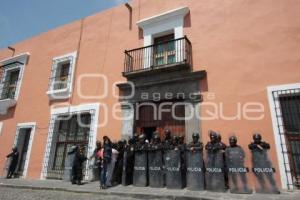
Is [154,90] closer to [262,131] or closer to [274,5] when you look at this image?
[262,131]

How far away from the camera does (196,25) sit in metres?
8.48

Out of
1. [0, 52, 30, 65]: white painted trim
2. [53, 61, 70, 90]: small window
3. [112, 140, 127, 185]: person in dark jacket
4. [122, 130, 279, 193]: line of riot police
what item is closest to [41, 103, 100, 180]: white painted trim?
[53, 61, 70, 90]: small window

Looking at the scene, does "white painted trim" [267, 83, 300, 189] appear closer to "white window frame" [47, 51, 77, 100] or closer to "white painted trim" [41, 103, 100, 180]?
"white painted trim" [41, 103, 100, 180]

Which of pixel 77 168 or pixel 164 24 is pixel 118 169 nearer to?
pixel 77 168

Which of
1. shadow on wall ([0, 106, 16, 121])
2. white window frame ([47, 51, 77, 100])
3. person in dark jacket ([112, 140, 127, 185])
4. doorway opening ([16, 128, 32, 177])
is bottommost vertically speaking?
person in dark jacket ([112, 140, 127, 185])

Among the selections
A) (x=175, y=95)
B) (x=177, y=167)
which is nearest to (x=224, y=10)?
(x=175, y=95)

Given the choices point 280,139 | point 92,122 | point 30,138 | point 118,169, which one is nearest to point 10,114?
point 30,138

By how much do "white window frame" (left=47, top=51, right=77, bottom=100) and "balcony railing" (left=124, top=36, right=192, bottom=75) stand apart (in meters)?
2.61

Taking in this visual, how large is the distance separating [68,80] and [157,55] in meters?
3.95

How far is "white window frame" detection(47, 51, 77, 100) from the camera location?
1016 centimetres

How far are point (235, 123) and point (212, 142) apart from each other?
1.07 m

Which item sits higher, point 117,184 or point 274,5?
point 274,5

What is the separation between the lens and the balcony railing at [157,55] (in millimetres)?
8188

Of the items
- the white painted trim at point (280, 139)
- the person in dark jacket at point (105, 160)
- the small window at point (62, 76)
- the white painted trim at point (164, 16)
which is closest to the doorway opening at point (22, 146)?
the small window at point (62, 76)
